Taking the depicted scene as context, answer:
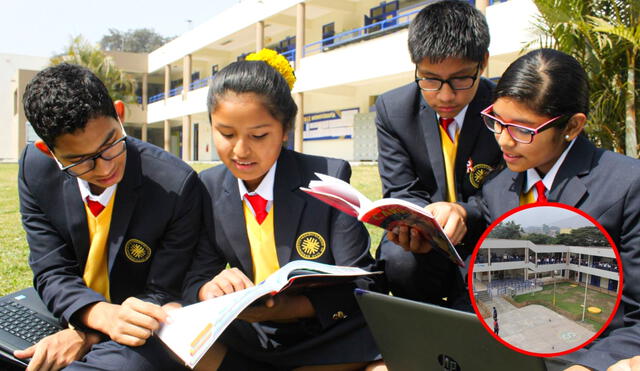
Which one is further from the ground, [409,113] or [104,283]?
[409,113]

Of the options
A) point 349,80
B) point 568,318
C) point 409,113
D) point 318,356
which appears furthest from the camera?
point 349,80

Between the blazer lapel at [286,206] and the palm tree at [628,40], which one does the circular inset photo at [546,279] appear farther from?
the palm tree at [628,40]

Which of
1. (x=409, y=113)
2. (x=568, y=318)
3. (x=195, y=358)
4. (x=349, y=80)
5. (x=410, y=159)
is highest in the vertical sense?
(x=349, y=80)

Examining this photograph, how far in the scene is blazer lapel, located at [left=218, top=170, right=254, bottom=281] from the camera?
181cm

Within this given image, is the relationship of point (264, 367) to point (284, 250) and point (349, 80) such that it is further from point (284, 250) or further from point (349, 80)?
point (349, 80)

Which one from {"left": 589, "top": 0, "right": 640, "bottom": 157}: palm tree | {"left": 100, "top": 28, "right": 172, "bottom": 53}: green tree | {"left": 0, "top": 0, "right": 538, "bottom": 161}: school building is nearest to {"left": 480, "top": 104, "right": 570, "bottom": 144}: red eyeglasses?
{"left": 589, "top": 0, "right": 640, "bottom": 157}: palm tree

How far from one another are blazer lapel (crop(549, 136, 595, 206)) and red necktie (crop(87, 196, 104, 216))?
1.52 m

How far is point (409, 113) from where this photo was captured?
7.45ft

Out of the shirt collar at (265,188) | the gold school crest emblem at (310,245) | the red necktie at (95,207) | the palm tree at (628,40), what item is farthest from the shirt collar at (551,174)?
the palm tree at (628,40)

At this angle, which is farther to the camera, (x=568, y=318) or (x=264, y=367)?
(x=264, y=367)

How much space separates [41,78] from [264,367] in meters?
1.23

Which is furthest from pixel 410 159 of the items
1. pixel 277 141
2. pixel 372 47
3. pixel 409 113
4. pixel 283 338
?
pixel 372 47

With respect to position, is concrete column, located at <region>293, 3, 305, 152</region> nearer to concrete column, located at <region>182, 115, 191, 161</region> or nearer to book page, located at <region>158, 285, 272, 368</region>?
concrete column, located at <region>182, 115, 191, 161</region>

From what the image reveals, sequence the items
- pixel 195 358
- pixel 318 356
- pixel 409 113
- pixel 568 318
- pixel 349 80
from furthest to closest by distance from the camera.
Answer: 1. pixel 349 80
2. pixel 409 113
3. pixel 318 356
4. pixel 195 358
5. pixel 568 318
